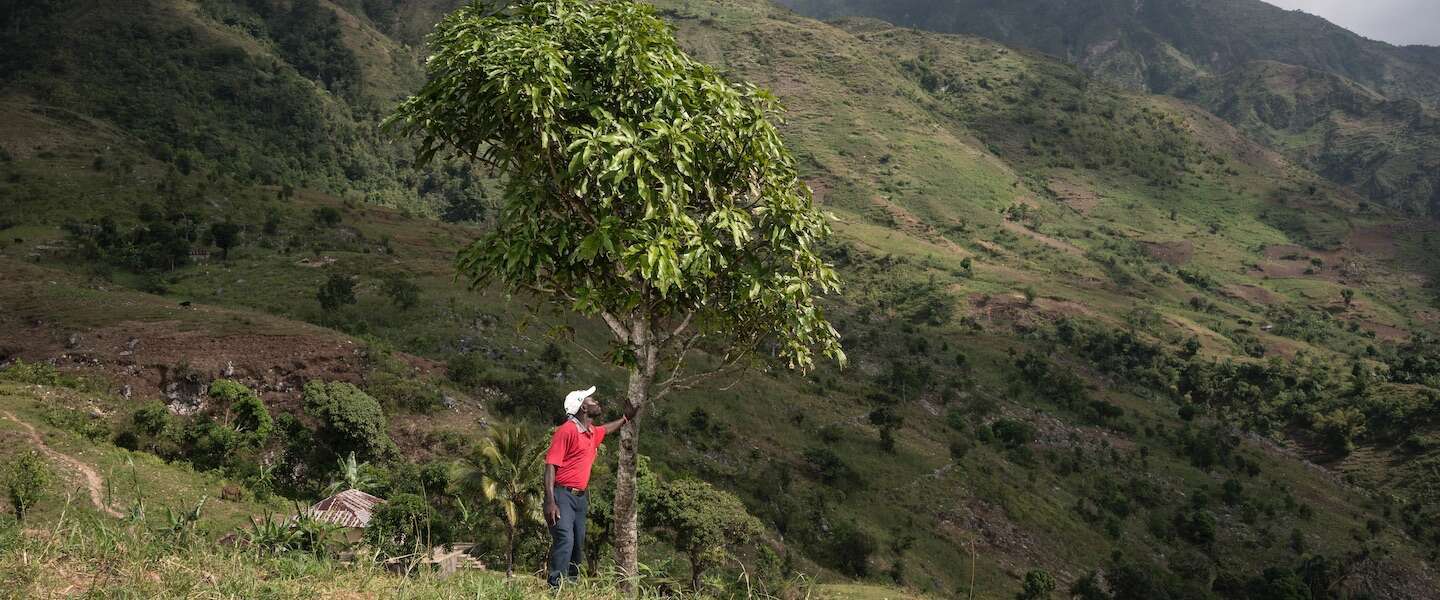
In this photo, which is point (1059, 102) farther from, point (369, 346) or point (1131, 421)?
point (369, 346)

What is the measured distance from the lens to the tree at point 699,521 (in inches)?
1013

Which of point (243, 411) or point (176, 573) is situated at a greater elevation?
point (176, 573)

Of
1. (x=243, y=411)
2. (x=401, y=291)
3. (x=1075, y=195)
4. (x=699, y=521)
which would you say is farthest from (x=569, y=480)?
(x=1075, y=195)

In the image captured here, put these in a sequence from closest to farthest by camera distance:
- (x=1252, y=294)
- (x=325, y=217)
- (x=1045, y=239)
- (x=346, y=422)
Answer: (x=346, y=422) < (x=325, y=217) < (x=1252, y=294) < (x=1045, y=239)

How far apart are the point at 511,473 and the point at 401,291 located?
108ft

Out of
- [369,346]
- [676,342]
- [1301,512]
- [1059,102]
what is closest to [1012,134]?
[1059,102]

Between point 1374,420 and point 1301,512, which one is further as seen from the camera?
point 1374,420

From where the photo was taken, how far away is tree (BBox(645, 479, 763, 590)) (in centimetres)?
2572

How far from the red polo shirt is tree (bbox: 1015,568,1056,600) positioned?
1409 inches

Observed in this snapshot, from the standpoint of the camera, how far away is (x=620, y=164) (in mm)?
6430

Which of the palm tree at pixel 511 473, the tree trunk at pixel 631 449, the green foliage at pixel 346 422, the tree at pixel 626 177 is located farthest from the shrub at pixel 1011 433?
the tree at pixel 626 177

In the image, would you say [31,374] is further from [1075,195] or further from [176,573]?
[1075,195]

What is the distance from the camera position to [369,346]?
36.2 m

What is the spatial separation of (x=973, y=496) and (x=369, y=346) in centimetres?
3578
